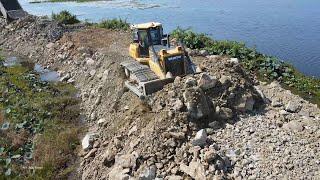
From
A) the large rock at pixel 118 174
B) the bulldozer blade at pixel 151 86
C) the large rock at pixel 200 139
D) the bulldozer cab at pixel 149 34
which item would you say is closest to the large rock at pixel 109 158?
the large rock at pixel 118 174

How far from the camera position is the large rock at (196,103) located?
15844 millimetres

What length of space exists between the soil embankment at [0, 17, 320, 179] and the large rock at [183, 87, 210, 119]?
3cm

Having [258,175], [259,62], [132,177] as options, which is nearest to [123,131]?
[132,177]

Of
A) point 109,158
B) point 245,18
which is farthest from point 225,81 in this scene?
point 245,18

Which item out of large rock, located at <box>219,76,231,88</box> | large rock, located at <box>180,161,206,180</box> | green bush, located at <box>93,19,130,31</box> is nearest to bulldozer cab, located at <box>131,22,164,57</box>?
large rock, located at <box>219,76,231,88</box>

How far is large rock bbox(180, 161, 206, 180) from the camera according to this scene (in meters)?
13.4

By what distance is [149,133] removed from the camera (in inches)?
617

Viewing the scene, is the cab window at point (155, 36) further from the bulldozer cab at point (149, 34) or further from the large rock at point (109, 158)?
the large rock at point (109, 158)

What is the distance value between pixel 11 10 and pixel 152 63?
78.9 feet

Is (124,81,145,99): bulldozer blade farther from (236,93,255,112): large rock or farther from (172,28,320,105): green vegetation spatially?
(172,28,320,105): green vegetation

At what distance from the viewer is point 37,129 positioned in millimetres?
19688

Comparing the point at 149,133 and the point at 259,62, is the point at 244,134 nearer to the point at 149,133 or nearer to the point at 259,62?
the point at 149,133

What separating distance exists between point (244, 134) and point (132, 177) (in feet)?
12.5

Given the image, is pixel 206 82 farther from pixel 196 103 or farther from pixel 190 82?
pixel 196 103
